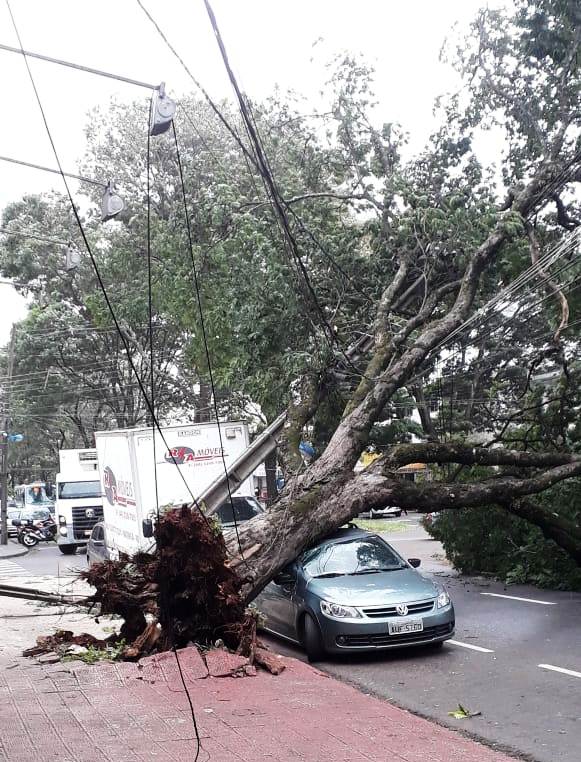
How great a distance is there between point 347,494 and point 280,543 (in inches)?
55.6

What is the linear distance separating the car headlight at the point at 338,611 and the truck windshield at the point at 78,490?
23263mm

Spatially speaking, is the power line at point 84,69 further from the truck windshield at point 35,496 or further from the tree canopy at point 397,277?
the truck windshield at point 35,496

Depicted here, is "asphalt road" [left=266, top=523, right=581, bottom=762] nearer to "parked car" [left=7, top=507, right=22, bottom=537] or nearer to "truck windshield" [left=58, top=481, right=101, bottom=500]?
"truck windshield" [left=58, top=481, right=101, bottom=500]

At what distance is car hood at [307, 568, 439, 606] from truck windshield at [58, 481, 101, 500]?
22.7 m

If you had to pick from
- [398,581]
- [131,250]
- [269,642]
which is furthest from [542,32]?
[131,250]

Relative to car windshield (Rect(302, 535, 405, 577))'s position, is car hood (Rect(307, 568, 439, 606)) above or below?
below

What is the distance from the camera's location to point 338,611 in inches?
383

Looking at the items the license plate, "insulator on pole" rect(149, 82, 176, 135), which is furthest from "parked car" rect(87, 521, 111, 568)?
"insulator on pole" rect(149, 82, 176, 135)

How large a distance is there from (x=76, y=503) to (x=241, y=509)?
15.1 m

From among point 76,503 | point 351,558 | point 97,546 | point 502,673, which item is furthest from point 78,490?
point 502,673

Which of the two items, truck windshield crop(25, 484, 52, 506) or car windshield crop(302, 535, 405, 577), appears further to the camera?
truck windshield crop(25, 484, 52, 506)

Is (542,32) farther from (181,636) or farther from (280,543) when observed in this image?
(181,636)

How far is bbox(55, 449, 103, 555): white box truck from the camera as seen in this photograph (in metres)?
31.0

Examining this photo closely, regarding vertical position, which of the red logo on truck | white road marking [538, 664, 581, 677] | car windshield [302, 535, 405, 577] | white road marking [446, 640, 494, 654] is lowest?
white road marking [446, 640, 494, 654]
